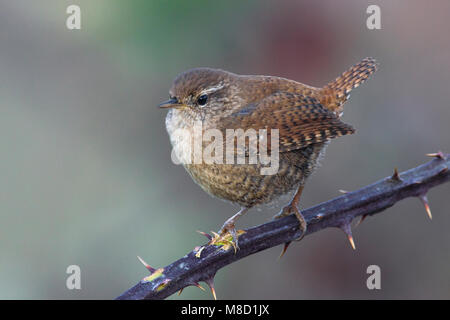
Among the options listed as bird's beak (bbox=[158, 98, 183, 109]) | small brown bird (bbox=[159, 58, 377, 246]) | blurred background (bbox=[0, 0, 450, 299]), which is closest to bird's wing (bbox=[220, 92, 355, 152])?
small brown bird (bbox=[159, 58, 377, 246])

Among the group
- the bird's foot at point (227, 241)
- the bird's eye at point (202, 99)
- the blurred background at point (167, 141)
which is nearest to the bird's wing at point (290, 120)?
the bird's eye at point (202, 99)

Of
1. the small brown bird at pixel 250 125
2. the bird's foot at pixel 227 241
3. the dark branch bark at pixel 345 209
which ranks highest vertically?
the small brown bird at pixel 250 125

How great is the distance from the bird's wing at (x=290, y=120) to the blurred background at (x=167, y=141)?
1.06 metres

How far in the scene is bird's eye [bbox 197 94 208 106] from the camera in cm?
309

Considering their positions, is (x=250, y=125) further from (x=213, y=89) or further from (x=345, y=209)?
(x=345, y=209)

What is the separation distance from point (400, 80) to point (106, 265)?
9.41 feet

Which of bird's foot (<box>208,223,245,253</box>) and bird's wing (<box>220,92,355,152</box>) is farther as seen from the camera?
bird's wing (<box>220,92,355,152</box>)

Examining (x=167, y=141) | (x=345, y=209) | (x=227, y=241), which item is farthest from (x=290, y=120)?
(x=167, y=141)

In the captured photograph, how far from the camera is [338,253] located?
456 cm

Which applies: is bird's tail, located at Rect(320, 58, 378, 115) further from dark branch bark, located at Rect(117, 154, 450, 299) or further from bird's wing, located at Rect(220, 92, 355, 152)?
dark branch bark, located at Rect(117, 154, 450, 299)

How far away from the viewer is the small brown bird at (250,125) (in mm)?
2951

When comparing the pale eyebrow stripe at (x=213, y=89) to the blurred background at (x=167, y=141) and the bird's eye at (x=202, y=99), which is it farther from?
the blurred background at (x=167, y=141)

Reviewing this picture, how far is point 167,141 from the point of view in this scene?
4.77m

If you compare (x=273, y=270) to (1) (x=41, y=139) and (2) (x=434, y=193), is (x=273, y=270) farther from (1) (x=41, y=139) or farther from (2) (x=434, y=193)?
(1) (x=41, y=139)
